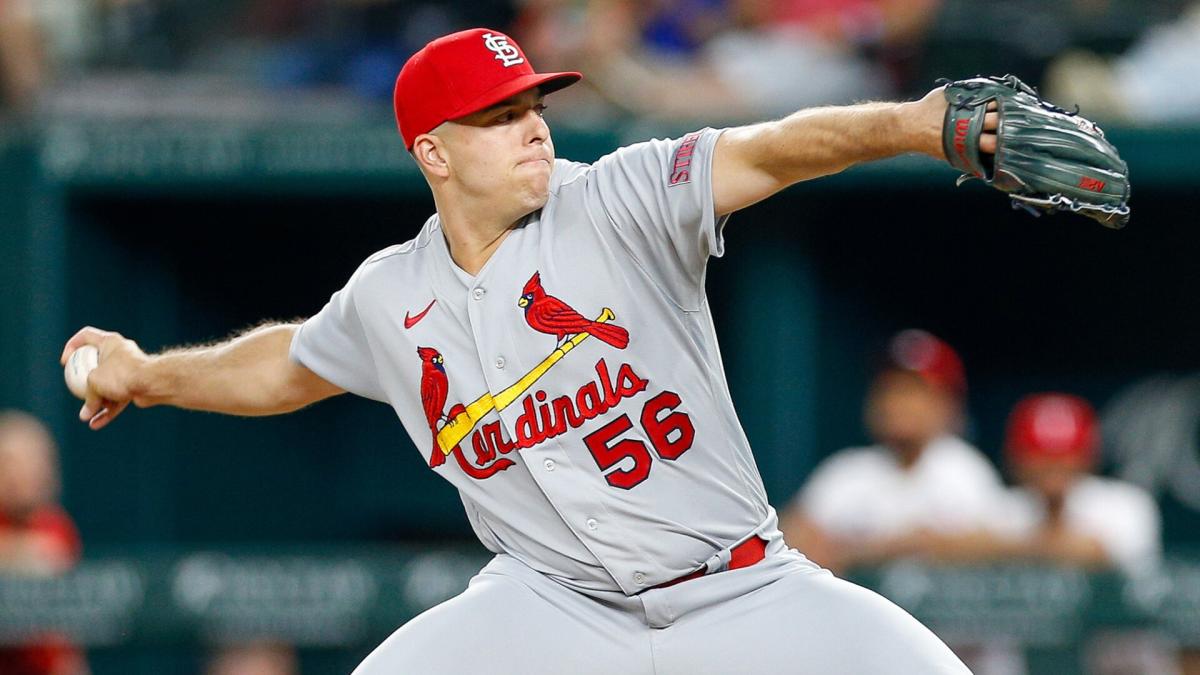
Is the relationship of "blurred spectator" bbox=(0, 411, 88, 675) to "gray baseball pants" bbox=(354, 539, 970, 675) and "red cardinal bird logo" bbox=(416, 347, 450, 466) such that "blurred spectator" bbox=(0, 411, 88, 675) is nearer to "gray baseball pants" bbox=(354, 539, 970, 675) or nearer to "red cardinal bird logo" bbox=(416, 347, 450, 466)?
"red cardinal bird logo" bbox=(416, 347, 450, 466)

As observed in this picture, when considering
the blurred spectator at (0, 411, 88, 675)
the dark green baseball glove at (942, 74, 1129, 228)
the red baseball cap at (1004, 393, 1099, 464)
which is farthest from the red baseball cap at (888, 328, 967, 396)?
the dark green baseball glove at (942, 74, 1129, 228)

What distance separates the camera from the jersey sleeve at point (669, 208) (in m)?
3.59

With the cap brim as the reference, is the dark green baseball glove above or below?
below

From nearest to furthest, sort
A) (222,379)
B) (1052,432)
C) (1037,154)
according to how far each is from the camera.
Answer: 1. (1037,154)
2. (222,379)
3. (1052,432)

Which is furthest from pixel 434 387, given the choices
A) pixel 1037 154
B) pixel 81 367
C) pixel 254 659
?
pixel 254 659

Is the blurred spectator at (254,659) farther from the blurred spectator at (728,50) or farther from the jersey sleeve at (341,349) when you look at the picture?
the jersey sleeve at (341,349)

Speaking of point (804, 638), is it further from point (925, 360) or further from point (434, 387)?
point (925, 360)

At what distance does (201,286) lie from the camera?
9.59m

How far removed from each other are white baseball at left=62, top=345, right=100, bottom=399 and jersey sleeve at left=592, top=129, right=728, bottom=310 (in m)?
1.35

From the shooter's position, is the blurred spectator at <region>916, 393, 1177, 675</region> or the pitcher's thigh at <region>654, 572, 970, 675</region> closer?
the pitcher's thigh at <region>654, 572, 970, 675</region>

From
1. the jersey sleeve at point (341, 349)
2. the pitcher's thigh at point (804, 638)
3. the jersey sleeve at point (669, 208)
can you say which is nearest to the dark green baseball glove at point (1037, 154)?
the jersey sleeve at point (669, 208)

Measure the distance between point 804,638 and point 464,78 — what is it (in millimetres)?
1269

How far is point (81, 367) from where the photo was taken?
439 centimetres

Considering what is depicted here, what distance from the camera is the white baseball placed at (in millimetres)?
4375
